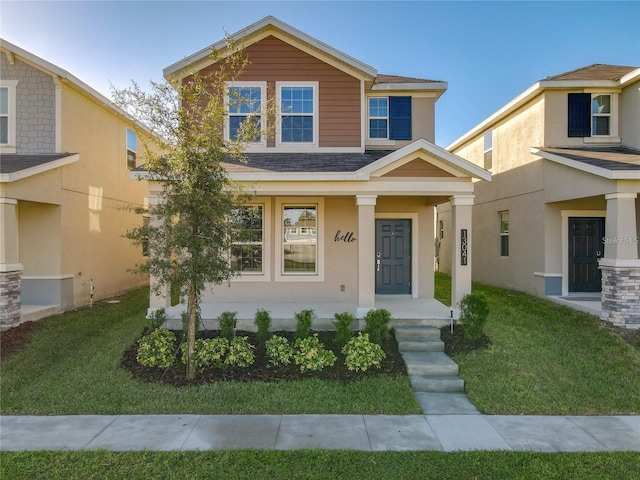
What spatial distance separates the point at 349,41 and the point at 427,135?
390 centimetres

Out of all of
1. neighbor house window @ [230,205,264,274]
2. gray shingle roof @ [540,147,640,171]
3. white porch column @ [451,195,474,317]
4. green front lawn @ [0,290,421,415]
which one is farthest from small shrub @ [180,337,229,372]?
gray shingle roof @ [540,147,640,171]

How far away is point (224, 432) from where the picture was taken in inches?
185

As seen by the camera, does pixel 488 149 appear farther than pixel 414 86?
Yes

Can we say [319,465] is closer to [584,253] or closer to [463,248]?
[463,248]

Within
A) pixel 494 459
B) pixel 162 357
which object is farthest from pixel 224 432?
pixel 494 459

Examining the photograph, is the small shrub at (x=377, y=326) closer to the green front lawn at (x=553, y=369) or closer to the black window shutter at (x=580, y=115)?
the green front lawn at (x=553, y=369)

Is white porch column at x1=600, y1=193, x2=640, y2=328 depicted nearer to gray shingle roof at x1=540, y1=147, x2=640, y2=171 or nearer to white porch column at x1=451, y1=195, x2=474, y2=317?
gray shingle roof at x1=540, y1=147, x2=640, y2=171

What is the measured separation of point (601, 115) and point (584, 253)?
13.9ft

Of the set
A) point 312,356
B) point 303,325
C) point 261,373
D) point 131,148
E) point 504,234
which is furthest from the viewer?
point 131,148

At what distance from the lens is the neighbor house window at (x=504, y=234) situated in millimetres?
13547

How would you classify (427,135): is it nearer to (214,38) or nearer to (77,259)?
(214,38)

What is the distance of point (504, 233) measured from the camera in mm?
13688

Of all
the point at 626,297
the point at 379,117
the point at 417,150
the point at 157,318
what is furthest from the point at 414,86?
the point at 157,318

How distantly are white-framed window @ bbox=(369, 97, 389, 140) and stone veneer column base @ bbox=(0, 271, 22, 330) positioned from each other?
9.53 meters
